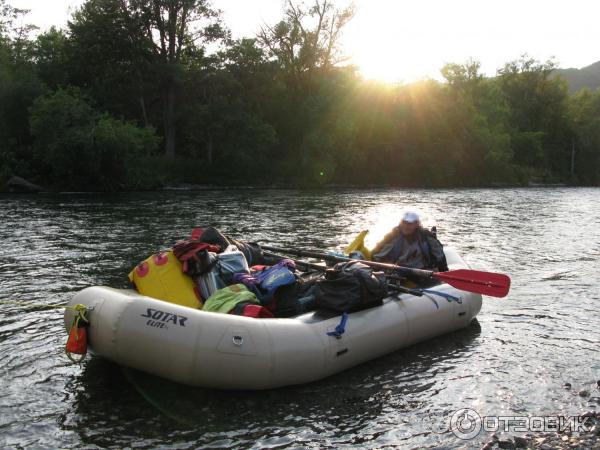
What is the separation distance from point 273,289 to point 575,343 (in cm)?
374

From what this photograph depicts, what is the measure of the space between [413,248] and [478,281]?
1.23 meters

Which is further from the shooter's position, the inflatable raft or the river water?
the inflatable raft

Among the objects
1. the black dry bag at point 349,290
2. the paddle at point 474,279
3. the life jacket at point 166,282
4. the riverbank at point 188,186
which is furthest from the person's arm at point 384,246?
the riverbank at point 188,186

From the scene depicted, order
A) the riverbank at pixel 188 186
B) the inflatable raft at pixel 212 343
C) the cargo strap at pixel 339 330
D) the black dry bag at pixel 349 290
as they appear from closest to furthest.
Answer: the inflatable raft at pixel 212 343 → the cargo strap at pixel 339 330 → the black dry bag at pixel 349 290 → the riverbank at pixel 188 186

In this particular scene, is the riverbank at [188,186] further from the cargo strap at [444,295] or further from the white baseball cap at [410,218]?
the cargo strap at [444,295]

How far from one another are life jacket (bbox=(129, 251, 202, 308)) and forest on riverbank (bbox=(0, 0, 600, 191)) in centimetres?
2423

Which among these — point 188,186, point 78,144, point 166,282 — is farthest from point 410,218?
point 188,186

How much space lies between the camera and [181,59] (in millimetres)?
37375

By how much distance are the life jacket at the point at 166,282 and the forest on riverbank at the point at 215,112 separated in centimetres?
2423

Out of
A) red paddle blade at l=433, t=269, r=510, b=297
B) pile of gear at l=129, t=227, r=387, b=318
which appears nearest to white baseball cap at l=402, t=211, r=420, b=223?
red paddle blade at l=433, t=269, r=510, b=297

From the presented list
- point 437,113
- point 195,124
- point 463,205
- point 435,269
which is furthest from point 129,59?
point 435,269

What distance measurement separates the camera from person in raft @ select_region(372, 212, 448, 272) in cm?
→ 769

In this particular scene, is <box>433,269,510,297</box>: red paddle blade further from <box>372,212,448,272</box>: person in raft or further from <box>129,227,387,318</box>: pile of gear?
<box>129,227,387,318</box>: pile of gear

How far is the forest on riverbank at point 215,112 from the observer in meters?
29.8
